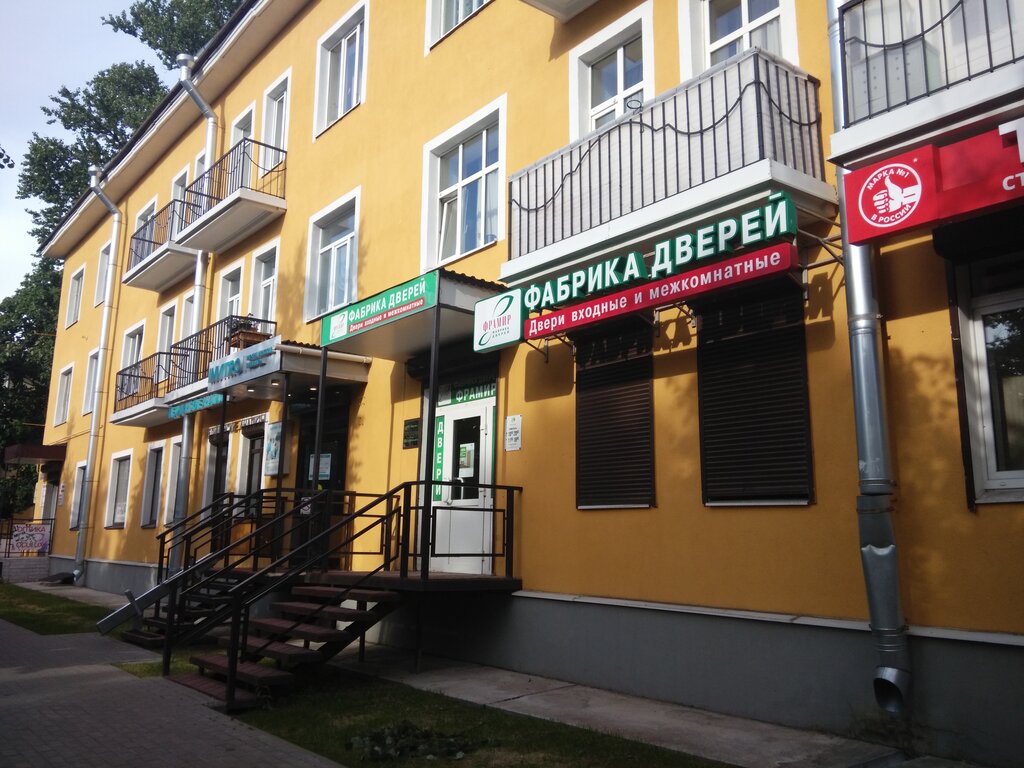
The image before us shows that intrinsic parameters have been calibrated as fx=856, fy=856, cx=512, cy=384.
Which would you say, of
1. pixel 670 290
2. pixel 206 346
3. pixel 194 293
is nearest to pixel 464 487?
pixel 670 290

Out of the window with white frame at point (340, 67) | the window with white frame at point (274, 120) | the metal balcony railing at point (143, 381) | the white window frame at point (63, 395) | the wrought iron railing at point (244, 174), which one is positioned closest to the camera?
the window with white frame at point (340, 67)

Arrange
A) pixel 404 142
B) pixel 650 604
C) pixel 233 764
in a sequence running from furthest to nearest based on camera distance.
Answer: pixel 404 142 < pixel 650 604 < pixel 233 764

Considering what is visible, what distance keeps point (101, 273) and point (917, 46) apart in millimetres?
24852

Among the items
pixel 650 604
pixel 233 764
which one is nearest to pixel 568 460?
pixel 650 604

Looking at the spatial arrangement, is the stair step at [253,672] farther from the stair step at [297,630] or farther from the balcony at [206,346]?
the balcony at [206,346]

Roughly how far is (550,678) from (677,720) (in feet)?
6.85

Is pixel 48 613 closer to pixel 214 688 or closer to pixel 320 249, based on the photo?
pixel 320 249

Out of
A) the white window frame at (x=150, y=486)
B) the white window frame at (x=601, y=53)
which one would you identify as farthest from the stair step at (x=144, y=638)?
the white window frame at (x=601, y=53)

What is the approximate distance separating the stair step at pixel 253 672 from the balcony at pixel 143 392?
10294 mm

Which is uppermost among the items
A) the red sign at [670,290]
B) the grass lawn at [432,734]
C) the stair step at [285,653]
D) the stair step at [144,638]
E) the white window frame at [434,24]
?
the white window frame at [434,24]

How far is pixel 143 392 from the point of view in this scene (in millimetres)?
19406

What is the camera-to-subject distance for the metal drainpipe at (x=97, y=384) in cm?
2164

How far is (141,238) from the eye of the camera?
20828 millimetres

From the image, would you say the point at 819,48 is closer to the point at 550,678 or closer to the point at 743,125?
the point at 743,125
